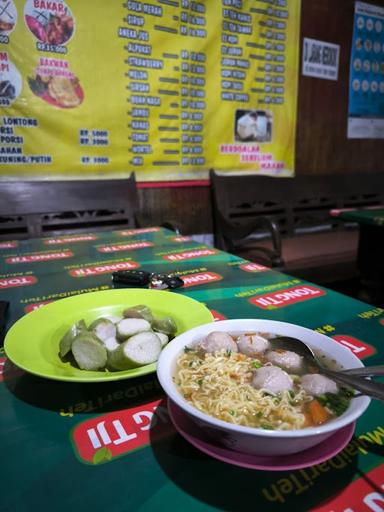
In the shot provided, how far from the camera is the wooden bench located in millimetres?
2916

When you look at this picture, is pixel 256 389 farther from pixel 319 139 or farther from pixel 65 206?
pixel 319 139

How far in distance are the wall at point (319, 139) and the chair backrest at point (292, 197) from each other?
186 millimetres

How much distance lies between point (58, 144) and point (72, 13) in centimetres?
91

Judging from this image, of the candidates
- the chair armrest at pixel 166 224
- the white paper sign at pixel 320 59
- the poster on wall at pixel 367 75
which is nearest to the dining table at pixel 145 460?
the chair armrest at pixel 166 224

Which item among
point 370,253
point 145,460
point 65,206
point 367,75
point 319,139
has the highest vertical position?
point 367,75

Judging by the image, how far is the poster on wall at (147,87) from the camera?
106 inches

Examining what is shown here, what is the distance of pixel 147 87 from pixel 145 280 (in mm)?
2254

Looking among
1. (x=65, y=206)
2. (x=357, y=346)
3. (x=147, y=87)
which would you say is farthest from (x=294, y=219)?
(x=357, y=346)

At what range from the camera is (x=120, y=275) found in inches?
51.6

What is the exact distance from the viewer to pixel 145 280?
1.30 meters

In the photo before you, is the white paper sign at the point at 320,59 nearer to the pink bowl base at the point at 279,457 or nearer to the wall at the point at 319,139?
the wall at the point at 319,139

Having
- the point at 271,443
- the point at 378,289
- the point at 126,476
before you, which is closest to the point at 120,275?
the point at 126,476

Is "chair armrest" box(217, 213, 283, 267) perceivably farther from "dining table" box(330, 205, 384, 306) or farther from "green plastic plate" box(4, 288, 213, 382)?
"green plastic plate" box(4, 288, 213, 382)

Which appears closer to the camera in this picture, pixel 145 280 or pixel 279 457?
pixel 279 457
